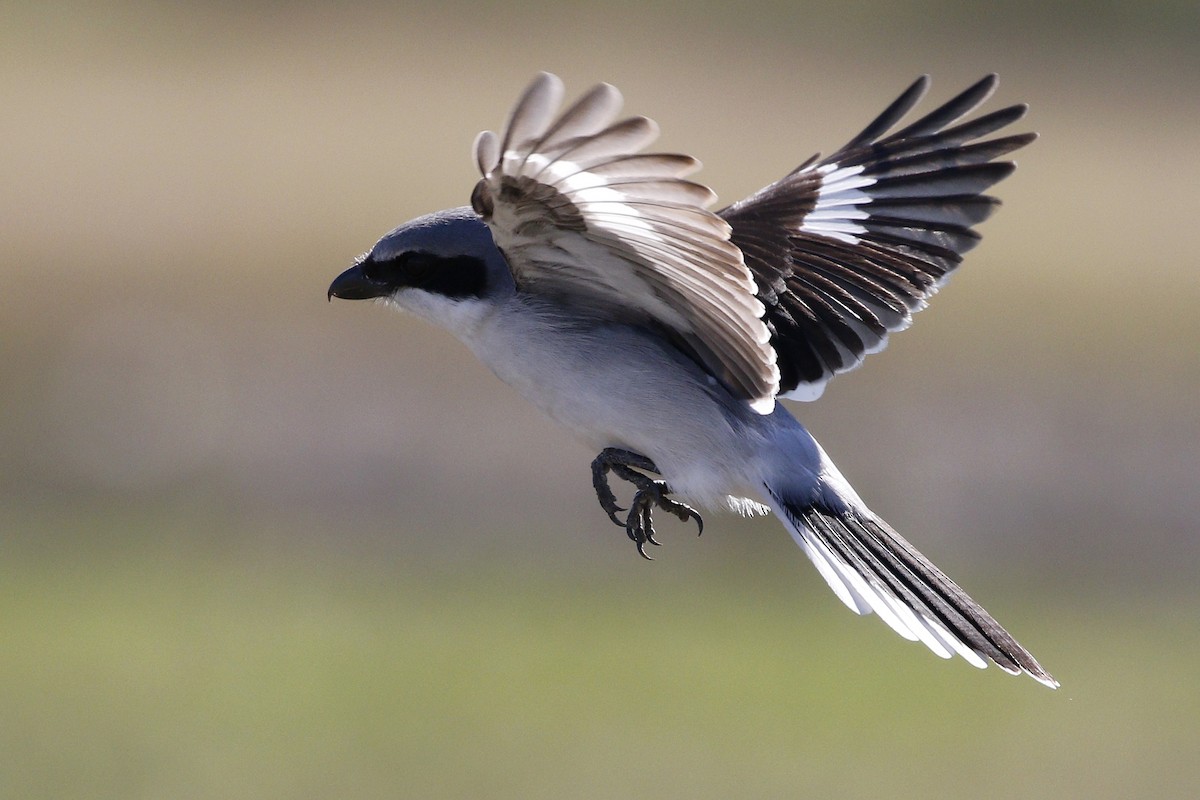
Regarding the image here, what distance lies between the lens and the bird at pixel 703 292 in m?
2.52

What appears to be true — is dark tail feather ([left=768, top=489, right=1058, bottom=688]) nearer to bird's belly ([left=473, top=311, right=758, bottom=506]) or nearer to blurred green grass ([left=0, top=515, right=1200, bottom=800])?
bird's belly ([left=473, top=311, right=758, bottom=506])

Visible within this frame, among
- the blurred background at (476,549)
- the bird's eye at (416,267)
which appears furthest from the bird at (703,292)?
the blurred background at (476,549)

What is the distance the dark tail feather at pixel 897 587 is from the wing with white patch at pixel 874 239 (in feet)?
1.01

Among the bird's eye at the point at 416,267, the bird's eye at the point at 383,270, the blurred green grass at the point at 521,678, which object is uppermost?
the bird's eye at the point at 416,267

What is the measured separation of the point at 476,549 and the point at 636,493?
923 centimetres

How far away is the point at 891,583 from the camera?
301 cm

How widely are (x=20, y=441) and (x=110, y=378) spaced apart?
104cm

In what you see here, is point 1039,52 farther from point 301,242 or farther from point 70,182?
point 70,182

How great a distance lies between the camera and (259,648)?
1170cm

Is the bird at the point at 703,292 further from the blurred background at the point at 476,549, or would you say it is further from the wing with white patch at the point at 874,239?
the blurred background at the point at 476,549

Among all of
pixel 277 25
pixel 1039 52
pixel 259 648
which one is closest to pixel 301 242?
pixel 259 648

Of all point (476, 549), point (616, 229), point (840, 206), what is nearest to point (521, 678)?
point (476, 549)

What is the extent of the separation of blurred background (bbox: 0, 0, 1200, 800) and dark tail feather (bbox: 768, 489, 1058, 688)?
763 cm

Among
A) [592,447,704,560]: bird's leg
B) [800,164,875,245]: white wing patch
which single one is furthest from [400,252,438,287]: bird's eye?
[800,164,875,245]: white wing patch
